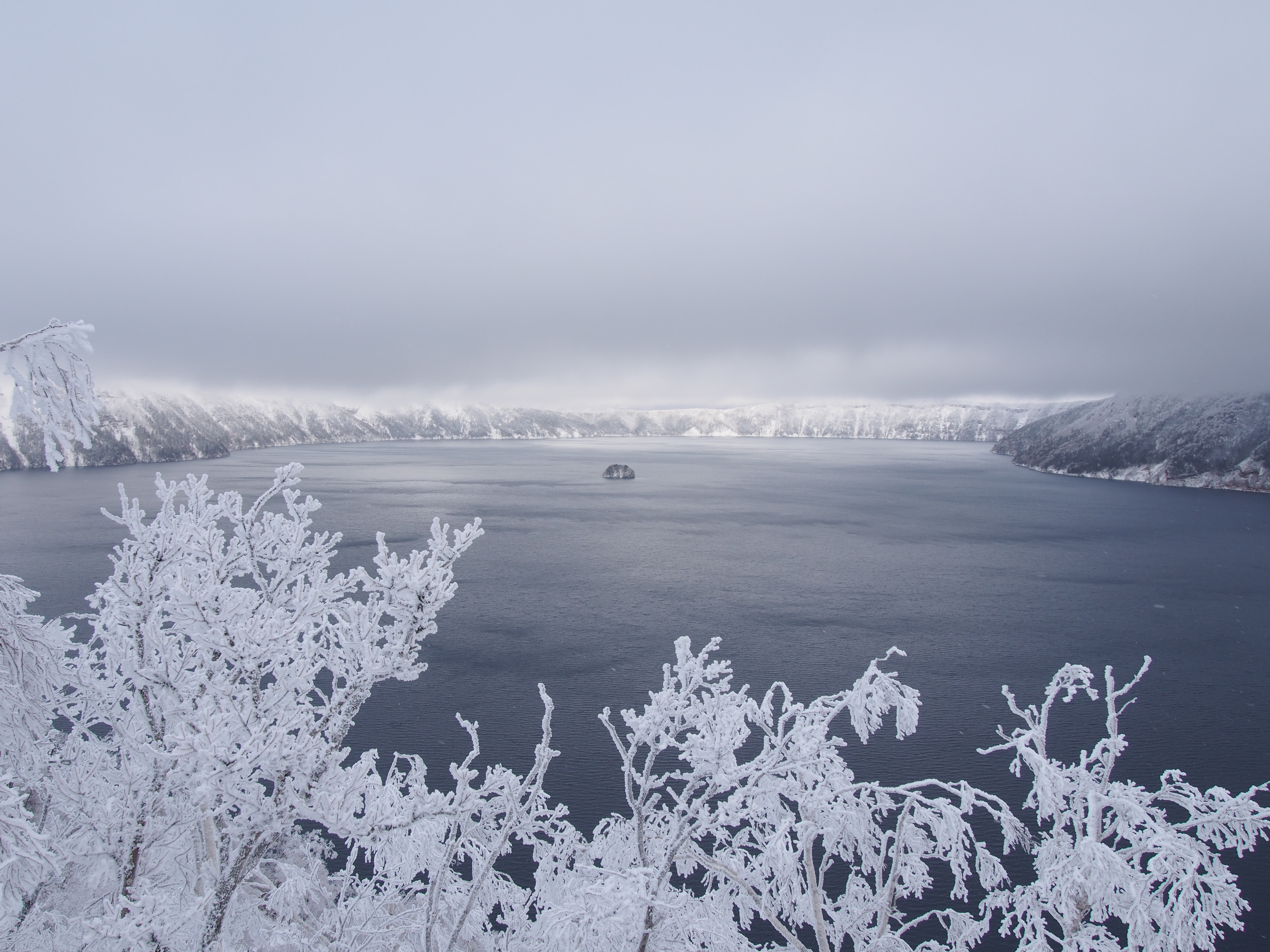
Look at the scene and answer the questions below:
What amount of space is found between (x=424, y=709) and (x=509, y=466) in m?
154

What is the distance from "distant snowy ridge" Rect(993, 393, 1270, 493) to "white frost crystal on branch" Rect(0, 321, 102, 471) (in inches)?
6726

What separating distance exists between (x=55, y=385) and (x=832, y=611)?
141 feet

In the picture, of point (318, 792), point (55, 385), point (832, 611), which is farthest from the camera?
point (832, 611)

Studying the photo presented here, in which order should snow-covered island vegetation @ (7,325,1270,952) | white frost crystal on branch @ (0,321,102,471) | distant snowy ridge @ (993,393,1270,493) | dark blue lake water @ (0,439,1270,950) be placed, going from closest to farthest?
white frost crystal on branch @ (0,321,102,471), snow-covered island vegetation @ (7,325,1270,952), dark blue lake water @ (0,439,1270,950), distant snowy ridge @ (993,393,1270,493)

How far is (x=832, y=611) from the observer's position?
1688 inches

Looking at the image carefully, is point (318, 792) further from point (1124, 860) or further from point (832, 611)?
point (832, 611)

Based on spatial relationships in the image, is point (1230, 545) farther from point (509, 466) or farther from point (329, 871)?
point (509, 466)

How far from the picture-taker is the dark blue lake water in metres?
25.0

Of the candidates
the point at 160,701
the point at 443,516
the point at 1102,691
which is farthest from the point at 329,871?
the point at 443,516

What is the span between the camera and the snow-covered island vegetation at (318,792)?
6266 millimetres

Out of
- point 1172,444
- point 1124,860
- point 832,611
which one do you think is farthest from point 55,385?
point 1172,444

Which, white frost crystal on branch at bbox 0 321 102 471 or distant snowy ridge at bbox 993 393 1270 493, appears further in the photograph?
distant snowy ridge at bbox 993 393 1270 493

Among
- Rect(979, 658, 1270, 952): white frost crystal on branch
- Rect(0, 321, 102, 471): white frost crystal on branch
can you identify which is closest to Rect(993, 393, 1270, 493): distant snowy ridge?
Rect(979, 658, 1270, 952): white frost crystal on branch

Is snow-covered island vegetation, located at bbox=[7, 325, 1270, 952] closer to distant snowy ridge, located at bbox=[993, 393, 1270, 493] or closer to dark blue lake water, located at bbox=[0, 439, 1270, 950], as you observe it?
dark blue lake water, located at bbox=[0, 439, 1270, 950]
